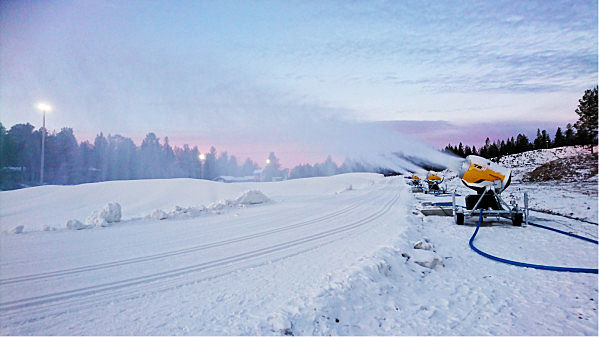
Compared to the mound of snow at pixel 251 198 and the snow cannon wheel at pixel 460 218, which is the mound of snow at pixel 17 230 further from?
the snow cannon wheel at pixel 460 218

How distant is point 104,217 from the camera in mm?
8578

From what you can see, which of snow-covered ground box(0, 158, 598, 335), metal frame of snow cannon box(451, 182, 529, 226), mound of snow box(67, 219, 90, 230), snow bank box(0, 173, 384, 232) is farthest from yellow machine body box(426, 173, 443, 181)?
mound of snow box(67, 219, 90, 230)

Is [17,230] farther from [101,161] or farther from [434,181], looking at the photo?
[101,161]

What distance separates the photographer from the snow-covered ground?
3027 millimetres

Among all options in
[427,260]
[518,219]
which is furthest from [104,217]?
[518,219]

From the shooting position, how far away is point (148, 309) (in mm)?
3254

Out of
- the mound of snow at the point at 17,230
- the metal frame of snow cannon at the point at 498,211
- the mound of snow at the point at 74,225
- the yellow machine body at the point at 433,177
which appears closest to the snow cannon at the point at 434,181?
the yellow machine body at the point at 433,177

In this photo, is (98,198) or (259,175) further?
(259,175)

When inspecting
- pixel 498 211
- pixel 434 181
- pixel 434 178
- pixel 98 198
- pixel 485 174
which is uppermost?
pixel 485 174

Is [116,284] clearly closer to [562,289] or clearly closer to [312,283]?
[312,283]

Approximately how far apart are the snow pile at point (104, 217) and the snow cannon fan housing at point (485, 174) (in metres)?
11.0

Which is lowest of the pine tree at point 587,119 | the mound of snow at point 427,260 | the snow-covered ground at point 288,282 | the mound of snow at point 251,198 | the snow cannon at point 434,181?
the snow-covered ground at point 288,282

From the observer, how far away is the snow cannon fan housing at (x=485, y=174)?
31.5ft

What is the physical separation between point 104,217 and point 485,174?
38.1 feet
